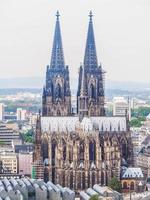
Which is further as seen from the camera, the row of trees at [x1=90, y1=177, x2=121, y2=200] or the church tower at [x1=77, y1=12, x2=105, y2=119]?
the church tower at [x1=77, y1=12, x2=105, y2=119]

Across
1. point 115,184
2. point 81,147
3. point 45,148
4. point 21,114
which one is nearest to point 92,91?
point 45,148

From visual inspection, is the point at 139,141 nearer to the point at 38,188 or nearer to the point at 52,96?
the point at 52,96

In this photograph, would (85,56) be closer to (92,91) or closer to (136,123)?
(92,91)

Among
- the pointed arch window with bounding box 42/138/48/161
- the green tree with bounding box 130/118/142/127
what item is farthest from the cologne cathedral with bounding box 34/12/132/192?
the green tree with bounding box 130/118/142/127

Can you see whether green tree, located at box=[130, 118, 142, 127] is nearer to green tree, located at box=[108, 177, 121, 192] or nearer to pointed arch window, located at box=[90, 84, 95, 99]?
pointed arch window, located at box=[90, 84, 95, 99]

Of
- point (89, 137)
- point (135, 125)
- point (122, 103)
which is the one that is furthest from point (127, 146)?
point (122, 103)

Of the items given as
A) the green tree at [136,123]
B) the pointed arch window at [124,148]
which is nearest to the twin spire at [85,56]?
the pointed arch window at [124,148]
